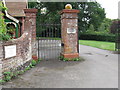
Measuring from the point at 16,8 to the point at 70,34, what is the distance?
392 inches

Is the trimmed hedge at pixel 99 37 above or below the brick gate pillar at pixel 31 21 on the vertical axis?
below

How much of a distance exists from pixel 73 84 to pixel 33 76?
1.74 m

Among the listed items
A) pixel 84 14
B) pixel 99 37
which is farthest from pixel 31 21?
pixel 84 14

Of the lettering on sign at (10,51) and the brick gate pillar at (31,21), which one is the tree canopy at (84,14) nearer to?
the brick gate pillar at (31,21)

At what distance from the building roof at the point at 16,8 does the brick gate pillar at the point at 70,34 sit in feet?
24.4

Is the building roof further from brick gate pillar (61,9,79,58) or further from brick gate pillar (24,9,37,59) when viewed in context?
brick gate pillar (61,9,79,58)

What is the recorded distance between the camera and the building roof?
52.9 ft

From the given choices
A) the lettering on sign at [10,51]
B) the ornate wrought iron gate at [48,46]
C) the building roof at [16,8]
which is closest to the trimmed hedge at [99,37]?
the ornate wrought iron gate at [48,46]

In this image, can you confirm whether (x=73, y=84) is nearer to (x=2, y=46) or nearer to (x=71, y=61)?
(x=2, y=46)

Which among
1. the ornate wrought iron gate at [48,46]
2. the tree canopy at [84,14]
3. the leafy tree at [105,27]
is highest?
the tree canopy at [84,14]

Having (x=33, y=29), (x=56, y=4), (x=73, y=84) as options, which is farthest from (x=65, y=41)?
(x=56, y=4)

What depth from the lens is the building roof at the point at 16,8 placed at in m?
16.1

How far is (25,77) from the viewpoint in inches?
237

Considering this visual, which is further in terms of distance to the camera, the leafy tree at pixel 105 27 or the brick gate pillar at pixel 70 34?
the leafy tree at pixel 105 27
